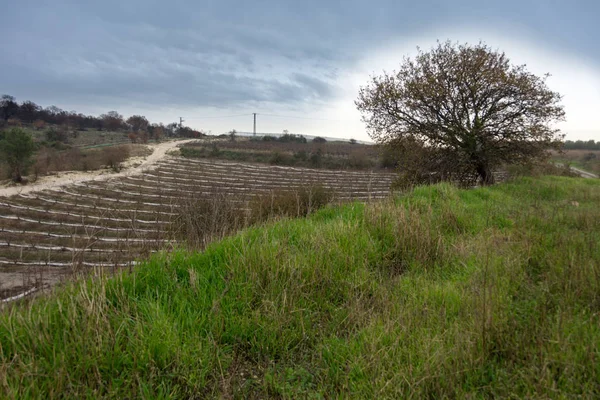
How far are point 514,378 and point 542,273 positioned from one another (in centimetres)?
186

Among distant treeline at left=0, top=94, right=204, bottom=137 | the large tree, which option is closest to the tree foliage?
distant treeline at left=0, top=94, right=204, bottom=137

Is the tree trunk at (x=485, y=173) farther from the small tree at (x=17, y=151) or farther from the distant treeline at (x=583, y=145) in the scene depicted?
the distant treeline at (x=583, y=145)

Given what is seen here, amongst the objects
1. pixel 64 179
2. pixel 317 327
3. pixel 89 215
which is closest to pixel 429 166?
pixel 317 327

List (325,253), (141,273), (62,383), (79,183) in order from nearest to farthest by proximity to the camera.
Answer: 1. (62,383)
2. (141,273)
3. (325,253)
4. (79,183)

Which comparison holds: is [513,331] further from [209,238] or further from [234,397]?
[209,238]

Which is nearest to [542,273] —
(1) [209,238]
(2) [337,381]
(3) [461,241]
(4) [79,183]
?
(3) [461,241]

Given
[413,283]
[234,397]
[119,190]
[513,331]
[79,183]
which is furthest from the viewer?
[79,183]

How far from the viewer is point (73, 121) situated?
79188mm

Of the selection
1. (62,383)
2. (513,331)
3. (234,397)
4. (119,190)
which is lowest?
(119,190)

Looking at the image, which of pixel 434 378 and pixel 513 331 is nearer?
pixel 434 378

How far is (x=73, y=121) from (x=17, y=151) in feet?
217

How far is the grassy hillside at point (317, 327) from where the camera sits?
6.32 ft

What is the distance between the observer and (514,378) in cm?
191

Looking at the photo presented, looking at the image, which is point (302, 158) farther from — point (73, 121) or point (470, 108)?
point (73, 121)
